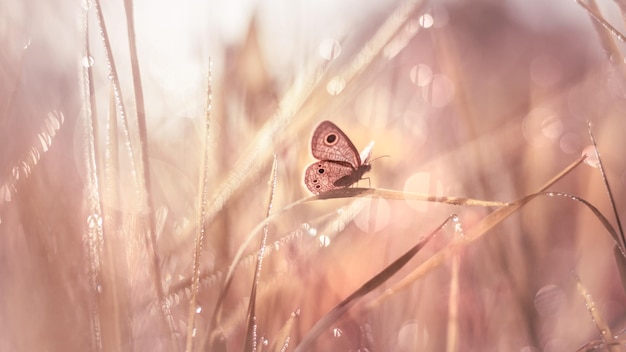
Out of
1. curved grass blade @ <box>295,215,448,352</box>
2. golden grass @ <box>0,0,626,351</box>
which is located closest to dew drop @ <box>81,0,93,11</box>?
golden grass @ <box>0,0,626,351</box>

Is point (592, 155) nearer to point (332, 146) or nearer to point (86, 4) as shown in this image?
point (332, 146)

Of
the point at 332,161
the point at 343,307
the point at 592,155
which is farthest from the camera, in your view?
the point at 332,161

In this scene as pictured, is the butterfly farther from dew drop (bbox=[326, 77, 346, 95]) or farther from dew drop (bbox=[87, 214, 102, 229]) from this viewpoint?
dew drop (bbox=[87, 214, 102, 229])

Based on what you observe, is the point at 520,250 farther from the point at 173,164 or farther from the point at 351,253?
the point at 173,164

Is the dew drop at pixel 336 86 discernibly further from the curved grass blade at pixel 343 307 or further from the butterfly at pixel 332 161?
the curved grass blade at pixel 343 307

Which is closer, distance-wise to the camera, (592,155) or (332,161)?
(592,155)

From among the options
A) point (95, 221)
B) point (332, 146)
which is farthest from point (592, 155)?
point (95, 221)
